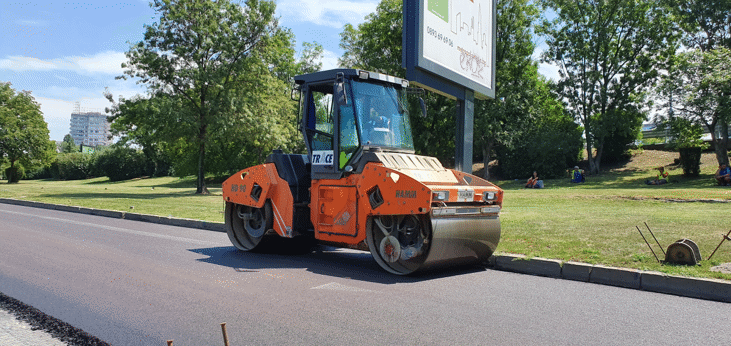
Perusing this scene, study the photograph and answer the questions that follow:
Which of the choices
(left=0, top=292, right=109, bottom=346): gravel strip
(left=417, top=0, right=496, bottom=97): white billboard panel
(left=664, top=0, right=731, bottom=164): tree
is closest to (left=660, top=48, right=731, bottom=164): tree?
(left=664, top=0, right=731, bottom=164): tree

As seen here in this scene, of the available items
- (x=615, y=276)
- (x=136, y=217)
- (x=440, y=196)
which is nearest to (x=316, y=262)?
(x=440, y=196)

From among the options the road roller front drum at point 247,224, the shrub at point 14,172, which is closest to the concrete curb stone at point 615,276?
the road roller front drum at point 247,224

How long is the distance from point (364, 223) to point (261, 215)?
260cm

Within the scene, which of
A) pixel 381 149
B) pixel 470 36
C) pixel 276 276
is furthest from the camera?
pixel 470 36

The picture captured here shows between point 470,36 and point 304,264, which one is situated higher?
point 470,36

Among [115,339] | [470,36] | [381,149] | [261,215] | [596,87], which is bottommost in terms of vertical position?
[115,339]

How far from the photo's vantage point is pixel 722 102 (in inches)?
1124

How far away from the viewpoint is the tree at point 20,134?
56.3 meters

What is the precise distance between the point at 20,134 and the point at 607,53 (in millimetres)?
55261

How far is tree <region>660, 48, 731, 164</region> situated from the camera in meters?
28.7

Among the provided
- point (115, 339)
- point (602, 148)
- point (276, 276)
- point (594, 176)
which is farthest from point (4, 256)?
point (602, 148)

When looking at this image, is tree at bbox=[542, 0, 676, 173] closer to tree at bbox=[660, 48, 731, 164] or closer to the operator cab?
tree at bbox=[660, 48, 731, 164]

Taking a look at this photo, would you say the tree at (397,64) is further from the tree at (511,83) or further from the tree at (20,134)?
the tree at (20,134)

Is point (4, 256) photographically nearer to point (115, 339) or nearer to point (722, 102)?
point (115, 339)
